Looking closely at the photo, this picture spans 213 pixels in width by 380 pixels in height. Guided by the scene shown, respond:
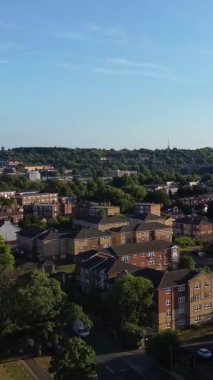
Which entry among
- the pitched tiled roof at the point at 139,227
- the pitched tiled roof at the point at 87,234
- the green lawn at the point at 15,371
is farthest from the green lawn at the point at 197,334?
the pitched tiled roof at the point at 139,227

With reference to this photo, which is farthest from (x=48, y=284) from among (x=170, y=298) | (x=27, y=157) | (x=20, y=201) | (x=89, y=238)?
(x=27, y=157)

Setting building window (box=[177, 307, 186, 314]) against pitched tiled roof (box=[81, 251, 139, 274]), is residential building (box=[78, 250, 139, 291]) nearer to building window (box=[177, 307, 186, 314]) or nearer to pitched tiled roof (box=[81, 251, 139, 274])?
pitched tiled roof (box=[81, 251, 139, 274])

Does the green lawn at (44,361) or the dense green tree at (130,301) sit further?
the dense green tree at (130,301)

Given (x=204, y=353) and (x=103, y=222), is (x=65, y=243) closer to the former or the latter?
(x=103, y=222)

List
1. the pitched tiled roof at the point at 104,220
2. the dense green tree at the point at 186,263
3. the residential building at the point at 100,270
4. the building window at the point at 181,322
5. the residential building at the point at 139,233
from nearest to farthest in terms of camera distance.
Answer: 1. the building window at the point at 181,322
2. the residential building at the point at 100,270
3. the dense green tree at the point at 186,263
4. the residential building at the point at 139,233
5. the pitched tiled roof at the point at 104,220

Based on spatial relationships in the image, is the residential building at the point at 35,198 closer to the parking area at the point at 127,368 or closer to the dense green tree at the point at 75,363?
the parking area at the point at 127,368

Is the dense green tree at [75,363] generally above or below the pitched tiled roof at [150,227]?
below
